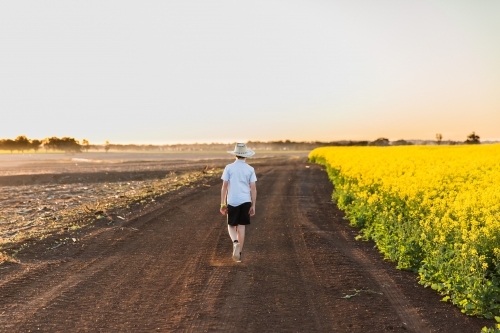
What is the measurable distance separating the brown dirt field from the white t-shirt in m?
1.38

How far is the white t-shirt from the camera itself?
9703 mm

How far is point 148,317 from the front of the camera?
22.2 feet

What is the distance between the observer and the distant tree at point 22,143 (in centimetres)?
18106

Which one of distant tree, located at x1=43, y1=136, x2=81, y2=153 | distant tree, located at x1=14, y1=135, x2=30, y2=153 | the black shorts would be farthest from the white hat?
distant tree, located at x1=14, y1=135, x2=30, y2=153

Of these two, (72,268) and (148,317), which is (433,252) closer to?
(148,317)

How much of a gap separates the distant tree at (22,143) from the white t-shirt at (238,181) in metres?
189

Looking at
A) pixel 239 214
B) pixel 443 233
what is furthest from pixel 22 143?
pixel 443 233

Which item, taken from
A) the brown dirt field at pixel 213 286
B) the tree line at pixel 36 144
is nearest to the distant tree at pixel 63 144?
the tree line at pixel 36 144

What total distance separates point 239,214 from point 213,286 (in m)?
2.03

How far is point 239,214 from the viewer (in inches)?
385

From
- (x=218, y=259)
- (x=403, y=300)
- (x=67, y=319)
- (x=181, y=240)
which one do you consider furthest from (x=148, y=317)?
(x=181, y=240)

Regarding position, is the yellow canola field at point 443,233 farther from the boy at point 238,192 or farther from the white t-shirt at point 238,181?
the white t-shirt at point 238,181

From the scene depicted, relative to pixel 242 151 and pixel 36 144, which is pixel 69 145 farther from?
pixel 242 151

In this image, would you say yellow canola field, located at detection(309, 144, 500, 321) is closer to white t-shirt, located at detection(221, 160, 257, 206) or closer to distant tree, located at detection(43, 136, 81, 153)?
white t-shirt, located at detection(221, 160, 257, 206)
